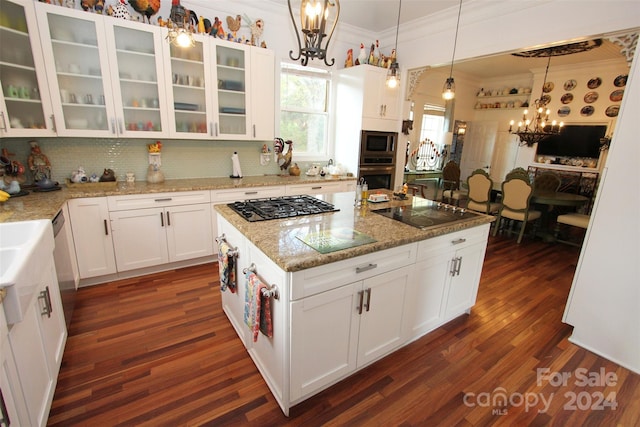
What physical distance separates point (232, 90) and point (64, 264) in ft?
7.56

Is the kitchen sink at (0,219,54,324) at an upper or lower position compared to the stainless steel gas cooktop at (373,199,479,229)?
lower

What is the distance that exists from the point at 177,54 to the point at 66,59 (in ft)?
3.00

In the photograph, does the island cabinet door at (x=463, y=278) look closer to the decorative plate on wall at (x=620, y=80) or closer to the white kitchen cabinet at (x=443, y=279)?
the white kitchen cabinet at (x=443, y=279)

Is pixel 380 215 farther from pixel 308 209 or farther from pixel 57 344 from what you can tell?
pixel 57 344

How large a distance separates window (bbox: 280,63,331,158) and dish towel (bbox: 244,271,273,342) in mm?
2966

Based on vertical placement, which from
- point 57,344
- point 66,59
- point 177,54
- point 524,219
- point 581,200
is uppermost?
point 177,54

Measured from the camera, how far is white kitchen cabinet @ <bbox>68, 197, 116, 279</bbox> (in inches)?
99.4

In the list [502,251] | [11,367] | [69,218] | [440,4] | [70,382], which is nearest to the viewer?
[11,367]

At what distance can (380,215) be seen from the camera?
2127 millimetres

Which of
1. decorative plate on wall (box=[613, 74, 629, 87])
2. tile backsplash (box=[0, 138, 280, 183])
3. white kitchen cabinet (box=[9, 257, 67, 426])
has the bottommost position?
white kitchen cabinet (box=[9, 257, 67, 426])

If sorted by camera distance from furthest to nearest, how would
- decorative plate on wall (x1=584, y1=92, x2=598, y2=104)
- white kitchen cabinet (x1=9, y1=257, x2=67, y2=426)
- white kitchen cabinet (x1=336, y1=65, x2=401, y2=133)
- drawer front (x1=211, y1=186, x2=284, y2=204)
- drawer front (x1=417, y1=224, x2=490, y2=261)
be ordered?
decorative plate on wall (x1=584, y1=92, x2=598, y2=104), white kitchen cabinet (x1=336, y1=65, x2=401, y2=133), drawer front (x1=211, y1=186, x2=284, y2=204), drawer front (x1=417, y1=224, x2=490, y2=261), white kitchen cabinet (x1=9, y1=257, x2=67, y2=426)

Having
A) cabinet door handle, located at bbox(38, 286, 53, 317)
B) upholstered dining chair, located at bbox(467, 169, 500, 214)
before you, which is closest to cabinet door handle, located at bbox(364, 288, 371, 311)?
cabinet door handle, located at bbox(38, 286, 53, 317)

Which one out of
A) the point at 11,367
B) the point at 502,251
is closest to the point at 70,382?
the point at 11,367

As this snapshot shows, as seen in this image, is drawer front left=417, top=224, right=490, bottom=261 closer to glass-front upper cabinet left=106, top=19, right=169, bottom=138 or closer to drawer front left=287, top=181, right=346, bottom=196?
drawer front left=287, top=181, right=346, bottom=196
